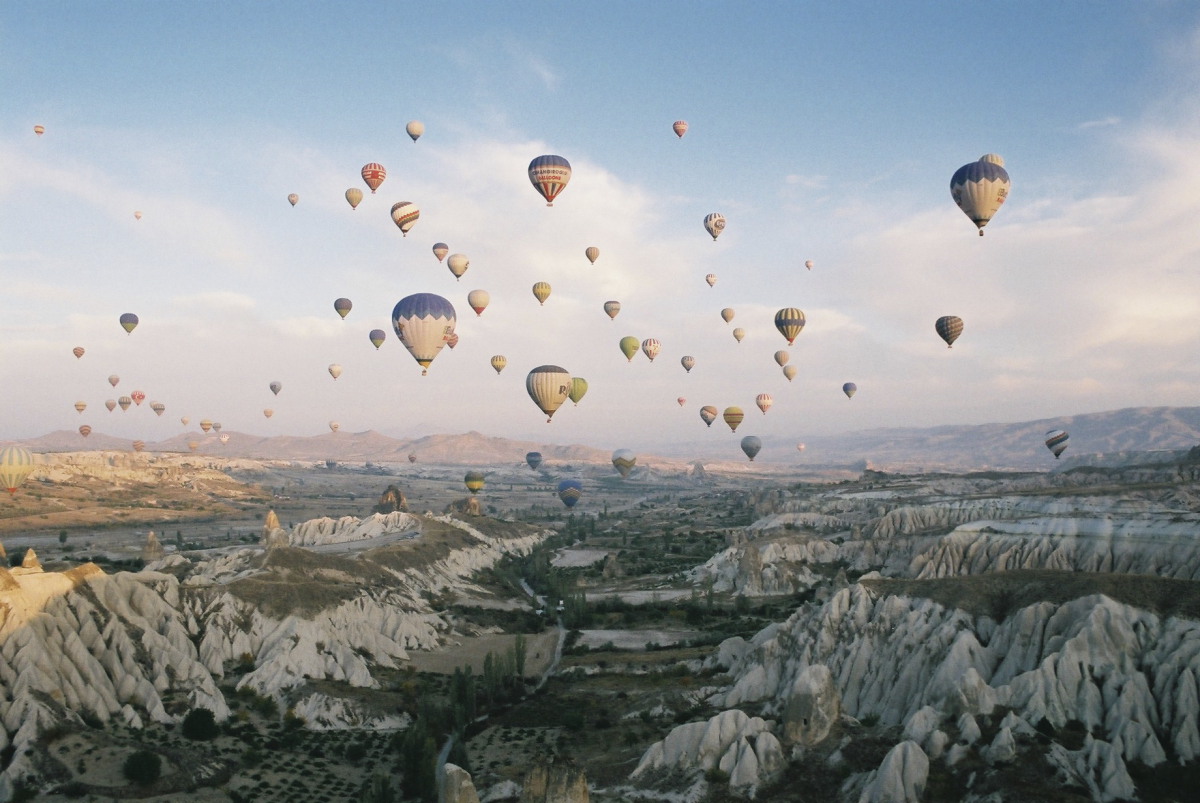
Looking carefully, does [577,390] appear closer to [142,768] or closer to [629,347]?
[629,347]

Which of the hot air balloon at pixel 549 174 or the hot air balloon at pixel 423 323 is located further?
the hot air balloon at pixel 549 174

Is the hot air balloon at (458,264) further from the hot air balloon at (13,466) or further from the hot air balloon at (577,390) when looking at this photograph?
the hot air balloon at (13,466)

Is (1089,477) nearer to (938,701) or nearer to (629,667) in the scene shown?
(629,667)

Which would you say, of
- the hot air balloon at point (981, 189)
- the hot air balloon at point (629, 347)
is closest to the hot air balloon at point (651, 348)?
the hot air balloon at point (629, 347)

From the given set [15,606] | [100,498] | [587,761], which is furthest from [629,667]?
[100,498]

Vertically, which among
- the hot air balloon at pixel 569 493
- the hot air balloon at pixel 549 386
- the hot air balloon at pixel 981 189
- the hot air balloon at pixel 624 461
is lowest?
the hot air balloon at pixel 569 493

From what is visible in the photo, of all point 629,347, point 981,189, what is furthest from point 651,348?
point 981,189
